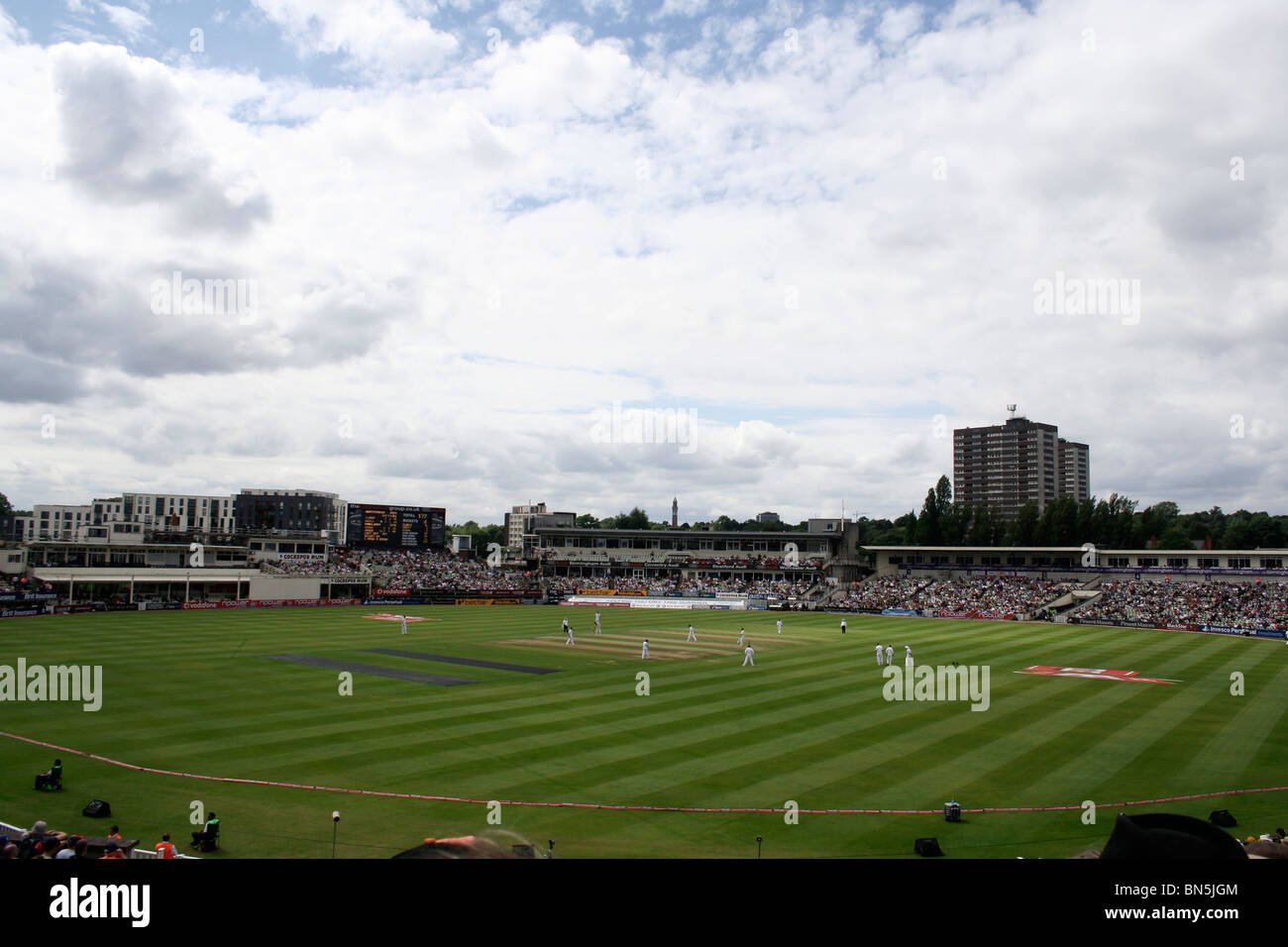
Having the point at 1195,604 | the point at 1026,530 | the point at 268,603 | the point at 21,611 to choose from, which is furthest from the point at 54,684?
the point at 1026,530

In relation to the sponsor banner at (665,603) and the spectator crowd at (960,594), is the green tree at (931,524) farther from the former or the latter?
the sponsor banner at (665,603)

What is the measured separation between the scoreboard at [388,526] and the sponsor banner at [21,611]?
64.5 m

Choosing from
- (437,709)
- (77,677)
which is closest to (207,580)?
(77,677)

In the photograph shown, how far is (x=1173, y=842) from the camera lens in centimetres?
426

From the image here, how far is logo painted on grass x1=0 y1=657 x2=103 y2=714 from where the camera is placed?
1299 inches

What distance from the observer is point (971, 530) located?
495 ft

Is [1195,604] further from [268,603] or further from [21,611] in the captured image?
[21,611]

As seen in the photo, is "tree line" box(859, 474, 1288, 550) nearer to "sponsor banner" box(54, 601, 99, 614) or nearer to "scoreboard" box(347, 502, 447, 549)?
"scoreboard" box(347, 502, 447, 549)

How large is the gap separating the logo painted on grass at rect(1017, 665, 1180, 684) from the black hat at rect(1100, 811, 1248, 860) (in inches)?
1690

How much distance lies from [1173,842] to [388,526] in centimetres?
14254

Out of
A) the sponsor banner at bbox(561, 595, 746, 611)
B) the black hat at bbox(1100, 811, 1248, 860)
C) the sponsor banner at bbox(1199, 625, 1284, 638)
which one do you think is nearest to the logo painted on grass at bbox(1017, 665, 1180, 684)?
the sponsor banner at bbox(1199, 625, 1284, 638)
